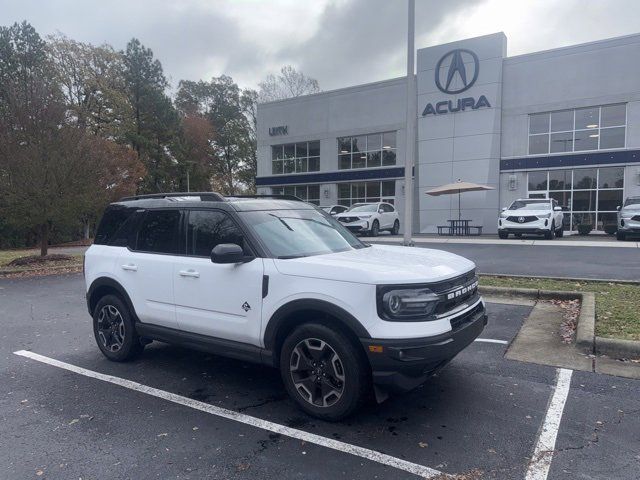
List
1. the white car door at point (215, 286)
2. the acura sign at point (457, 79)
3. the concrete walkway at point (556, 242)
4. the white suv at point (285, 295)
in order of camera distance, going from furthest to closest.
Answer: the acura sign at point (457, 79)
the concrete walkway at point (556, 242)
the white car door at point (215, 286)
the white suv at point (285, 295)

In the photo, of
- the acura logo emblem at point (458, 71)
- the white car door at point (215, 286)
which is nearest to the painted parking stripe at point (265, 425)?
the white car door at point (215, 286)

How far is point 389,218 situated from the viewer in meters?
25.4

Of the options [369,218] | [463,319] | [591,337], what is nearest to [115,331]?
[463,319]

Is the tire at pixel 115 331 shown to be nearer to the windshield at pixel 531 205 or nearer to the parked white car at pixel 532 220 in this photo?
the parked white car at pixel 532 220

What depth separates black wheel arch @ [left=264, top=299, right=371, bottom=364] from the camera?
3.58 meters

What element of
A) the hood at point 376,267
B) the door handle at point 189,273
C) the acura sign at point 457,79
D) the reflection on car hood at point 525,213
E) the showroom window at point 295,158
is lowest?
the door handle at point 189,273

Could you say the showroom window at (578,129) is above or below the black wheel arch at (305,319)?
above

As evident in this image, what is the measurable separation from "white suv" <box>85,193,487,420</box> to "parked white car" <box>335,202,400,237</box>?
56.4 ft

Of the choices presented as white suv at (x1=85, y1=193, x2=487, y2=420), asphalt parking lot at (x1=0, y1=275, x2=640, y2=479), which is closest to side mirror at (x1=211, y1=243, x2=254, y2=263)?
white suv at (x1=85, y1=193, x2=487, y2=420)

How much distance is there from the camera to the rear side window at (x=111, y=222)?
548cm

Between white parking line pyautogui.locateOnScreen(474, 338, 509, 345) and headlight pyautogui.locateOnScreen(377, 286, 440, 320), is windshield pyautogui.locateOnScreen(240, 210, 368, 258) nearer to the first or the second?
headlight pyautogui.locateOnScreen(377, 286, 440, 320)

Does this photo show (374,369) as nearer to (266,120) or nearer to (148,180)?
(266,120)

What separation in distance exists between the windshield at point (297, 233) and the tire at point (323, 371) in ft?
2.54

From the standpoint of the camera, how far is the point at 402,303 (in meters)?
3.51
